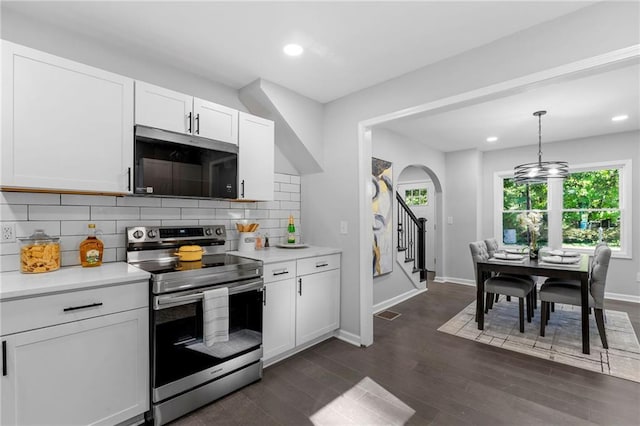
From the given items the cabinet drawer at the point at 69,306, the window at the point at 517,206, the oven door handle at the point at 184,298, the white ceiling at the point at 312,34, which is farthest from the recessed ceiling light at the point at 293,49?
the window at the point at 517,206

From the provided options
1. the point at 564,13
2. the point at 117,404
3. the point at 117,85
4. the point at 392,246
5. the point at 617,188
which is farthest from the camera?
the point at 617,188

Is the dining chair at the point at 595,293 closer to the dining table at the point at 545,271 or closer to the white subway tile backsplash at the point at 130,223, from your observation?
the dining table at the point at 545,271

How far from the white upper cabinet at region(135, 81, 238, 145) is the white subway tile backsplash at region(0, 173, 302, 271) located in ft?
2.04

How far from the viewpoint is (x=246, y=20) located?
6.46 feet

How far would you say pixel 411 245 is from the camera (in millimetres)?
5621

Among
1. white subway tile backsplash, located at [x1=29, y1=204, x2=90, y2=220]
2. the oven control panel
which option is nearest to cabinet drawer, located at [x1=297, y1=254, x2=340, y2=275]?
the oven control panel

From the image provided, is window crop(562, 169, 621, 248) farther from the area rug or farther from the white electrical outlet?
the white electrical outlet

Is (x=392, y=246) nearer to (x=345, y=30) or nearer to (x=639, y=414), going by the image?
(x=639, y=414)

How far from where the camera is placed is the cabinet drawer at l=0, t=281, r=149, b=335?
140 centimetres

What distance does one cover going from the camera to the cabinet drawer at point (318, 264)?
2730mm

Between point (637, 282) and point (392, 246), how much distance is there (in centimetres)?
373

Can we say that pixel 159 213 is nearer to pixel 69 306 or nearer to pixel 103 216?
pixel 103 216

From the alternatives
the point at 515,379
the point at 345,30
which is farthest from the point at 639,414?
the point at 345,30

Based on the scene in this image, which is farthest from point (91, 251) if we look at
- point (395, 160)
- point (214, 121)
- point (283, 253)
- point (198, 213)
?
point (395, 160)
